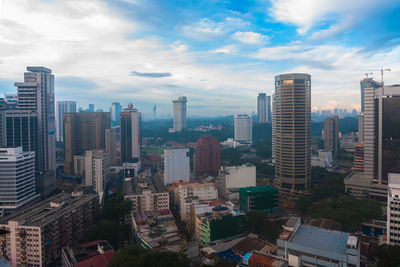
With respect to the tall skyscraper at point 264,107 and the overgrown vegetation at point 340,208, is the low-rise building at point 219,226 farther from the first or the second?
the tall skyscraper at point 264,107

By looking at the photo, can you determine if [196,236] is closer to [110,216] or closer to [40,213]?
[110,216]

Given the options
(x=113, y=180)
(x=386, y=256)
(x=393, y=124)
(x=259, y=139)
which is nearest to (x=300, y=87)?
(x=393, y=124)

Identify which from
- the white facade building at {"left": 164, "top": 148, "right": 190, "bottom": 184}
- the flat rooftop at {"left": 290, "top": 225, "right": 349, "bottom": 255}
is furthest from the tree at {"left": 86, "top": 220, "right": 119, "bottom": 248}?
the white facade building at {"left": 164, "top": 148, "right": 190, "bottom": 184}

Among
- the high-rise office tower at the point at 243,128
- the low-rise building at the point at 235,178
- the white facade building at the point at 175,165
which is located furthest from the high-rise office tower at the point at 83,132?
the high-rise office tower at the point at 243,128

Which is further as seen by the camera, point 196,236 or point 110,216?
point 110,216

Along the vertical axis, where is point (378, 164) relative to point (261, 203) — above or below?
above

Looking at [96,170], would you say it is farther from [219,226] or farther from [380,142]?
[380,142]

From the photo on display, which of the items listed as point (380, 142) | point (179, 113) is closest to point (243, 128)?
point (179, 113)
